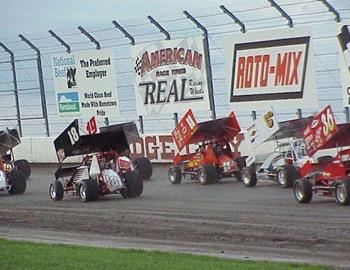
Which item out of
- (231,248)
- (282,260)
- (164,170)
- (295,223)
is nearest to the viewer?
(282,260)

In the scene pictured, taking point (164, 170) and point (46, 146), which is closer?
point (164, 170)

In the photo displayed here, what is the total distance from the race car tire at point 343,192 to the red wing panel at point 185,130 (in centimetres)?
779

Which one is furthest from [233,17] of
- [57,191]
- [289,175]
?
[57,191]

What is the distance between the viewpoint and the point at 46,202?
2231 centimetres

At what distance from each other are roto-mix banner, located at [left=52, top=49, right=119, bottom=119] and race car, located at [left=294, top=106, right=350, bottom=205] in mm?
14139

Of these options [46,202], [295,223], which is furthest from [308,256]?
[46,202]

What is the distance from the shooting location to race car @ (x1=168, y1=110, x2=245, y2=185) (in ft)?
80.5

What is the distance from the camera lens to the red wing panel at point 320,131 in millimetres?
18156

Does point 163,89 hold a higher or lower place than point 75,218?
higher

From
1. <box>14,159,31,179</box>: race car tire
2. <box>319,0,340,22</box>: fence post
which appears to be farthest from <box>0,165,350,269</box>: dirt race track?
<box>14,159,31,179</box>: race car tire

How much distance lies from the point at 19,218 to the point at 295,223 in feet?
19.2

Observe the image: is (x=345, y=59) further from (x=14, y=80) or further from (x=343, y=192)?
(x=14, y=80)

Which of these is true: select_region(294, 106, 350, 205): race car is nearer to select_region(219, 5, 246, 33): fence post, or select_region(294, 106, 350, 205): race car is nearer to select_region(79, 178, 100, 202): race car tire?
select_region(79, 178, 100, 202): race car tire

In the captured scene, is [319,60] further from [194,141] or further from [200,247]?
[200,247]
